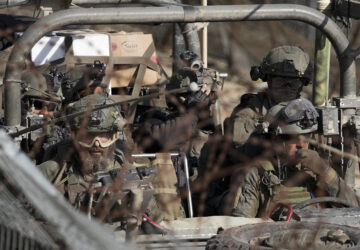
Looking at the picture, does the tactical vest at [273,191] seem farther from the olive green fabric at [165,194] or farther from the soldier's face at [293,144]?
the olive green fabric at [165,194]

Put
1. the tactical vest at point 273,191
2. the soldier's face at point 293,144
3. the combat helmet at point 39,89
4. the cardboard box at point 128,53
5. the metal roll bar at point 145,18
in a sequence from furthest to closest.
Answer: the cardboard box at point 128,53 < the combat helmet at point 39,89 < the soldier's face at point 293,144 < the tactical vest at point 273,191 < the metal roll bar at point 145,18

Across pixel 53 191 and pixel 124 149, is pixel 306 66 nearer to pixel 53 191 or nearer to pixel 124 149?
pixel 124 149

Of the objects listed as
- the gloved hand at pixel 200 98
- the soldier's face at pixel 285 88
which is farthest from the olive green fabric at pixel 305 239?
the gloved hand at pixel 200 98

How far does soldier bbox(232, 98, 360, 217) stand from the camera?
5.29 metres

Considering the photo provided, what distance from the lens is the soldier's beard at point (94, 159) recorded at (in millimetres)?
5441

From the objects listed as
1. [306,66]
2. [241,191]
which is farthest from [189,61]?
[241,191]

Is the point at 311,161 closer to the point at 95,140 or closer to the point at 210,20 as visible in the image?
the point at 210,20

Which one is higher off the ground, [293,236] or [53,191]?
[53,191]

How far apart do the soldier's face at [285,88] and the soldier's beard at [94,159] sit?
61.0 inches

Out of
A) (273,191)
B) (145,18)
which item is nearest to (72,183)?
(145,18)

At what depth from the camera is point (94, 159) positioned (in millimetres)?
5461

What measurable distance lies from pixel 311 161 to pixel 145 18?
4.30 ft

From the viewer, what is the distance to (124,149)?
598cm

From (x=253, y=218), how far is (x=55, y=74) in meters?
3.81
